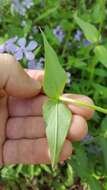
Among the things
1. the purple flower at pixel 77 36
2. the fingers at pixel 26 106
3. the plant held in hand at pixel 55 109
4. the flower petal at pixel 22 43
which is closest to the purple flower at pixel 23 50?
the flower petal at pixel 22 43

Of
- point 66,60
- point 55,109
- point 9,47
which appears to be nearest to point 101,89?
point 66,60

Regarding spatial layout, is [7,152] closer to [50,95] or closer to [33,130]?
[33,130]

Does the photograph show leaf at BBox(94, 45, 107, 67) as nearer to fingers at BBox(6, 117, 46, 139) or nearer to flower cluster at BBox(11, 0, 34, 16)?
fingers at BBox(6, 117, 46, 139)

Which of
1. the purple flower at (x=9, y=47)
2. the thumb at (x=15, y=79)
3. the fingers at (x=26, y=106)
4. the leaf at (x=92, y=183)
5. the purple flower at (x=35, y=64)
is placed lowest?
the leaf at (x=92, y=183)

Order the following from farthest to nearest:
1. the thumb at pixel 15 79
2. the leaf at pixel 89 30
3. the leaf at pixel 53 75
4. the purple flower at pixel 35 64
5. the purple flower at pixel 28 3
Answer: the purple flower at pixel 28 3 < the purple flower at pixel 35 64 < the leaf at pixel 89 30 < the thumb at pixel 15 79 < the leaf at pixel 53 75

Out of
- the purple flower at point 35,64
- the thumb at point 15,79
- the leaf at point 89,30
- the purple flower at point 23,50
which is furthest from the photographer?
the purple flower at point 35,64

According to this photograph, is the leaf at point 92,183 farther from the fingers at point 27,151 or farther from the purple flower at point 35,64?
the purple flower at point 35,64

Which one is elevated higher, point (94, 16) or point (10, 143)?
point (94, 16)

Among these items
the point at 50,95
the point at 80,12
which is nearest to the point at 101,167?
the point at 80,12

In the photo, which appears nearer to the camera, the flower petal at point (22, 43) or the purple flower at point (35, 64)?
the flower petal at point (22, 43)
